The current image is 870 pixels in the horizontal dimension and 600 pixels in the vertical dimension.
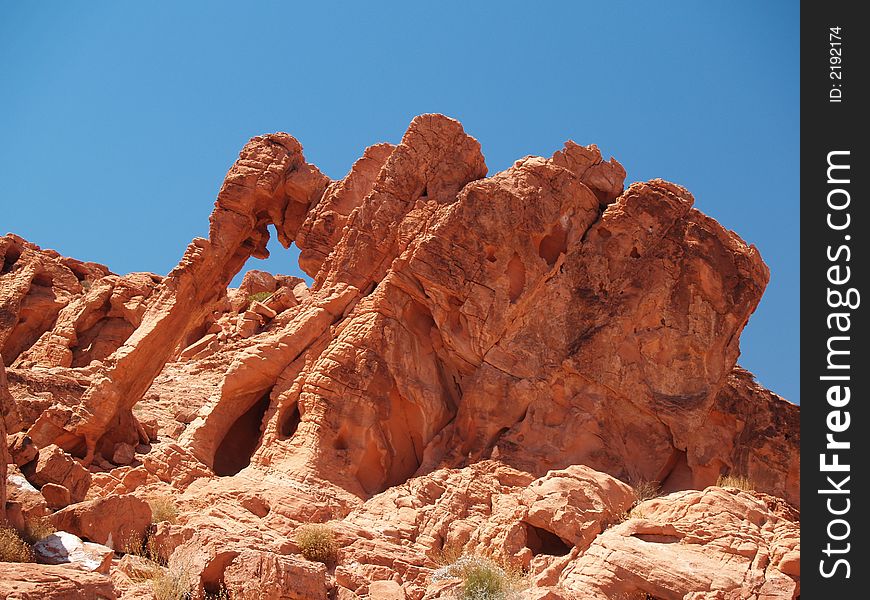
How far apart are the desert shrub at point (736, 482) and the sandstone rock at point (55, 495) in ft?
43.7

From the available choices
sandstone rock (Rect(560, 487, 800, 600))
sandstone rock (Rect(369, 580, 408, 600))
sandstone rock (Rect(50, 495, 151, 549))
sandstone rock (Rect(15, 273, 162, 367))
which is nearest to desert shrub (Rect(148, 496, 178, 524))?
sandstone rock (Rect(50, 495, 151, 549))

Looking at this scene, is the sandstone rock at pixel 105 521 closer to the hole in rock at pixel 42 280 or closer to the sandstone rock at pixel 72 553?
the sandstone rock at pixel 72 553

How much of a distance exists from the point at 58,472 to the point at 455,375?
911cm

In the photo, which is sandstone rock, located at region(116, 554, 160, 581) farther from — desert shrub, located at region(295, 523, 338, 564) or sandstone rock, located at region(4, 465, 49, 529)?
desert shrub, located at region(295, 523, 338, 564)

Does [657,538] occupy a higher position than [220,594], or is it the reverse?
[657,538]

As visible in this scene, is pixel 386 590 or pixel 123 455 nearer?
pixel 386 590

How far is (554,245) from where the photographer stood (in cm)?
2412

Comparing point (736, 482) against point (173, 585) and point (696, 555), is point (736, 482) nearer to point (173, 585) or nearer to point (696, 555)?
point (696, 555)

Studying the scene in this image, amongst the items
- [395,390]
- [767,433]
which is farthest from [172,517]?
[767,433]

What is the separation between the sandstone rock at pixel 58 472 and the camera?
1766 cm

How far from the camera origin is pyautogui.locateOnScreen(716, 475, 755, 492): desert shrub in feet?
70.2

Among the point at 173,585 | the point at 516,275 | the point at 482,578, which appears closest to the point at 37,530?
the point at 173,585

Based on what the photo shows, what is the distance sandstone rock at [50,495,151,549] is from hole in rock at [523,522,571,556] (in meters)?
6.62
